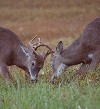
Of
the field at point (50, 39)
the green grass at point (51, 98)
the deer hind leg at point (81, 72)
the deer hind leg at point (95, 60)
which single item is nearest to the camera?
the green grass at point (51, 98)

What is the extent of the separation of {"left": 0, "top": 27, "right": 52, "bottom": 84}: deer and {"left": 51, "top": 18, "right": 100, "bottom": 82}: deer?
0.39 metres

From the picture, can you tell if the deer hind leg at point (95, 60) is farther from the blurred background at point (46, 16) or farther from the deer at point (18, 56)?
the blurred background at point (46, 16)

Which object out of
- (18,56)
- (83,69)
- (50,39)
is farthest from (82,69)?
(50,39)

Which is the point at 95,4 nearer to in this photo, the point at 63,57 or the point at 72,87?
→ the point at 63,57

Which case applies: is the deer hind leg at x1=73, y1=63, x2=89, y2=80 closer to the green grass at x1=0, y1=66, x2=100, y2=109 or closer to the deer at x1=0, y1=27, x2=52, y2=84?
the deer at x1=0, y1=27, x2=52, y2=84

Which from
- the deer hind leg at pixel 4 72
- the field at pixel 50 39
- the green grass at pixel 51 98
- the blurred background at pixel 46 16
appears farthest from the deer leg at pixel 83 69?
the blurred background at pixel 46 16

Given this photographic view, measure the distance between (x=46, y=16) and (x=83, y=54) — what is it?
29646 millimetres

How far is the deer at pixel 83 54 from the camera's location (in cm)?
1290

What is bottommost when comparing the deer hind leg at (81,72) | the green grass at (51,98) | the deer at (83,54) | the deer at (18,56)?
the green grass at (51,98)

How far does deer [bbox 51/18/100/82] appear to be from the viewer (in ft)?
42.3

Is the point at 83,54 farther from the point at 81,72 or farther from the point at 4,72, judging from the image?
the point at 4,72

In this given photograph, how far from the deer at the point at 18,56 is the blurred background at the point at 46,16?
15.0 metres

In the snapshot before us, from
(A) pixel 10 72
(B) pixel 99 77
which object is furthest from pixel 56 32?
(B) pixel 99 77

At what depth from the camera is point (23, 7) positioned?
50.5 metres
